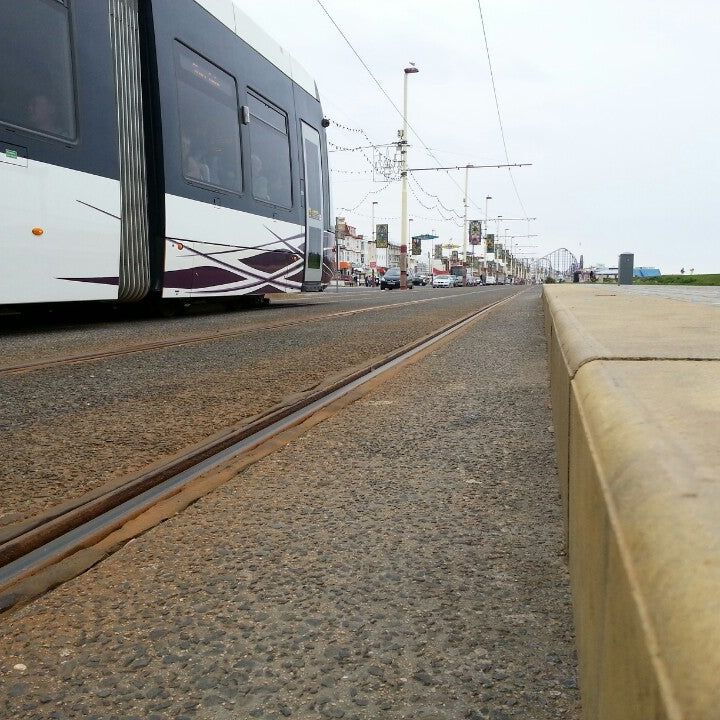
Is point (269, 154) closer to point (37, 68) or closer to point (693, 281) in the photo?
point (37, 68)

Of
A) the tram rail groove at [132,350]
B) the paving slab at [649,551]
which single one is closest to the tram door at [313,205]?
the tram rail groove at [132,350]

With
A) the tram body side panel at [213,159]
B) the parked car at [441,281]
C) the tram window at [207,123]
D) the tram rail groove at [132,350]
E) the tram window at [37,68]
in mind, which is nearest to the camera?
the tram rail groove at [132,350]

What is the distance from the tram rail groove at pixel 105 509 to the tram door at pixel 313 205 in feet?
31.5

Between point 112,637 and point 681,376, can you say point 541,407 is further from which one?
point 112,637

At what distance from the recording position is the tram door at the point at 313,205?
506 inches

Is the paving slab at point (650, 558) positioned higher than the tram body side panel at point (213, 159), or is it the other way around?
the tram body side panel at point (213, 159)

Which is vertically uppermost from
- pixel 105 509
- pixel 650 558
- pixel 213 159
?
pixel 213 159

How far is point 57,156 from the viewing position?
6941mm

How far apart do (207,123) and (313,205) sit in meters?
3.88

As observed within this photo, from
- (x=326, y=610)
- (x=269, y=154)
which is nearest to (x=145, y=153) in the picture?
(x=269, y=154)

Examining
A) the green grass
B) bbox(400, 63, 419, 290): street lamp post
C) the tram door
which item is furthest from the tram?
bbox(400, 63, 419, 290): street lamp post

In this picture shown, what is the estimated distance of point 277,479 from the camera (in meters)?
2.54

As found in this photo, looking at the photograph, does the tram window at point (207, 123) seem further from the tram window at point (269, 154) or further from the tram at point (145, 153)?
the tram window at point (269, 154)

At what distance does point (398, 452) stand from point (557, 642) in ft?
5.03
